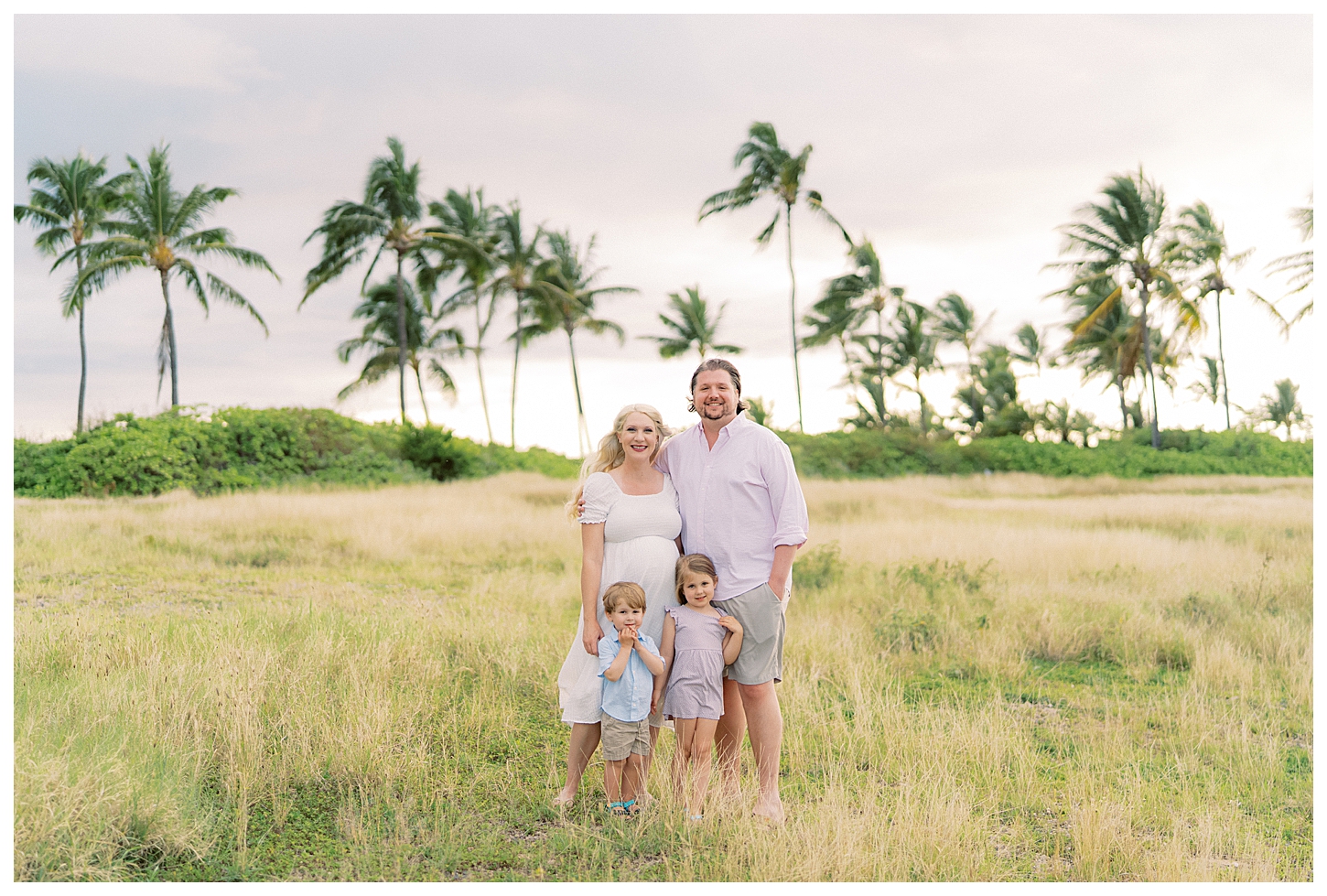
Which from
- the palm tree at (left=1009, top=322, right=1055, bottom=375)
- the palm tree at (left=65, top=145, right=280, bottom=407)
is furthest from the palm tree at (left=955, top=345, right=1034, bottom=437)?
the palm tree at (left=65, top=145, right=280, bottom=407)

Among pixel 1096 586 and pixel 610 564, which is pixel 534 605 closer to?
pixel 610 564

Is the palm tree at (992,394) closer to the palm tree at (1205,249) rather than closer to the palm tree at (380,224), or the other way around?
the palm tree at (1205,249)

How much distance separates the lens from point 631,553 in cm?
360

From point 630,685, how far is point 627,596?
40cm

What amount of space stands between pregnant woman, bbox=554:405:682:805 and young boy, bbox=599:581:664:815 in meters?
0.06

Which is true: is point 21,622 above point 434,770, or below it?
above

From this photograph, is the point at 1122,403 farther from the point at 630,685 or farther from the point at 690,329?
the point at 630,685

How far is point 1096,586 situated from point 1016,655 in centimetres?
273

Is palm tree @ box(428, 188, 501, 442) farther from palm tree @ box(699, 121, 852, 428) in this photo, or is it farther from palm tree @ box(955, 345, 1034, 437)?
palm tree @ box(955, 345, 1034, 437)

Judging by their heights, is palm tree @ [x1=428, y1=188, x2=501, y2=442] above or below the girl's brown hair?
above

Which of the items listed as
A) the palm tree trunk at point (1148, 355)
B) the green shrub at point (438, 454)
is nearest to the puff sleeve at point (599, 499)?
the green shrub at point (438, 454)

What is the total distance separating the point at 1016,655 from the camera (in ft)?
22.0

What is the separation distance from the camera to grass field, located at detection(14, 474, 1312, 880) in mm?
3297
